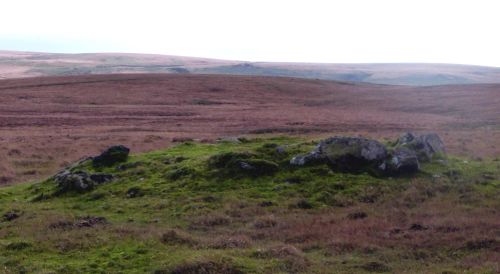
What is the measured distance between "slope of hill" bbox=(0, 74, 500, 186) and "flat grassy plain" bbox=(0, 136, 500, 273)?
9.47m

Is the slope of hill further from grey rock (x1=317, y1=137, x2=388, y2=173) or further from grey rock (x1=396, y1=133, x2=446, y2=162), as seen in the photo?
grey rock (x1=317, y1=137, x2=388, y2=173)

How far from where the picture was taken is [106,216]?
58.7 ft

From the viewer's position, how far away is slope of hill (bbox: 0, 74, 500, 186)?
37938 millimetres

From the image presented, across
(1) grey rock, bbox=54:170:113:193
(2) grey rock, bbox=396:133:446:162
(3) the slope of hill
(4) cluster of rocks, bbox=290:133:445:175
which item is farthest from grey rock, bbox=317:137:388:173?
(3) the slope of hill

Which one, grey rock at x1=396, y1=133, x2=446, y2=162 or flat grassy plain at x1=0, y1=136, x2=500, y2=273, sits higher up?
grey rock at x1=396, y1=133, x2=446, y2=162

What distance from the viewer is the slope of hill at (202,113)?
3794cm

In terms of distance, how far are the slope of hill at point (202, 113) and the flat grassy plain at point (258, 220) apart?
31.1ft

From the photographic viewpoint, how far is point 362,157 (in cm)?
2172

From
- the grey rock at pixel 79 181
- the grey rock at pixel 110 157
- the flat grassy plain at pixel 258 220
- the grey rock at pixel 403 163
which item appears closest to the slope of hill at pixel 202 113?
the grey rock at pixel 110 157

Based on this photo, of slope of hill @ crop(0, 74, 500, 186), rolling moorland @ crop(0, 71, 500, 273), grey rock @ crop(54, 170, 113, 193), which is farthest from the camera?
slope of hill @ crop(0, 74, 500, 186)

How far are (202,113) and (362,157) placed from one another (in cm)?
4408

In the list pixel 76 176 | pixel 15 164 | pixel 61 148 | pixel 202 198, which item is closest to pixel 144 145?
pixel 61 148

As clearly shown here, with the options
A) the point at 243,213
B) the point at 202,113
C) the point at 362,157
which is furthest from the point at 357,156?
the point at 202,113

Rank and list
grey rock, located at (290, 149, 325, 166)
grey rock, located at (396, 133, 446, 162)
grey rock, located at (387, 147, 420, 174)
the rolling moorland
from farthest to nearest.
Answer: grey rock, located at (396, 133, 446, 162), grey rock, located at (290, 149, 325, 166), grey rock, located at (387, 147, 420, 174), the rolling moorland
